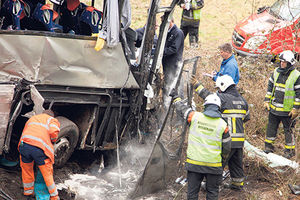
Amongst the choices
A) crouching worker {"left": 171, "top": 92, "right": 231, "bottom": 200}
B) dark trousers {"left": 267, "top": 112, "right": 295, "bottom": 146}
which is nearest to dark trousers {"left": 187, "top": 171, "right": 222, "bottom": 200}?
crouching worker {"left": 171, "top": 92, "right": 231, "bottom": 200}

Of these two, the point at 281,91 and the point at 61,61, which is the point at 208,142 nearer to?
the point at 61,61

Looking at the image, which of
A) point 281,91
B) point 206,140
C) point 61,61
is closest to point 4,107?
point 61,61

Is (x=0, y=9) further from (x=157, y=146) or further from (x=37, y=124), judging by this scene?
(x=157, y=146)

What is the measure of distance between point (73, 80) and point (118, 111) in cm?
95

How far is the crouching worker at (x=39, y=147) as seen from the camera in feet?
16.2

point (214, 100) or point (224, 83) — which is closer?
point (214, 100)

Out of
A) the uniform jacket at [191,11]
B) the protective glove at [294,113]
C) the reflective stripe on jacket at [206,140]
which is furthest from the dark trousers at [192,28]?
the reflective stripe on jacket at [206,140]

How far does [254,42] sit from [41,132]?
6.09m

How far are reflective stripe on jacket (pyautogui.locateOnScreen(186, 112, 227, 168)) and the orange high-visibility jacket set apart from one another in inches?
66.8

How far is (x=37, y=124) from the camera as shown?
16.3 feet

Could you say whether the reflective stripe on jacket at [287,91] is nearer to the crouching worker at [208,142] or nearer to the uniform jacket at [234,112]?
the uniform jacket at [234,112]

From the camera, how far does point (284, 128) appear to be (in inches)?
269

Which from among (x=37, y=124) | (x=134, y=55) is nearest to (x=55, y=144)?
(x=37, y=124)

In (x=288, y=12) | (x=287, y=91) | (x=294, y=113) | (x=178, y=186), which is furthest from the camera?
(x=288, y=12)
